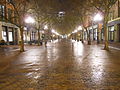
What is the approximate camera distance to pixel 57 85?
221 inches

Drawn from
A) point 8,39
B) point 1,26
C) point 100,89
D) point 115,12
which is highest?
point 115,12

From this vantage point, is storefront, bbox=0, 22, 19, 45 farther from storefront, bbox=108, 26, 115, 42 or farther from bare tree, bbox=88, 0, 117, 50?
storefront, bbox=108, 26, 115, 42

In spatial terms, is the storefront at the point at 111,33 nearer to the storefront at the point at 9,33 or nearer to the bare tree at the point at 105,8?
the bare tree at the point at 105,8

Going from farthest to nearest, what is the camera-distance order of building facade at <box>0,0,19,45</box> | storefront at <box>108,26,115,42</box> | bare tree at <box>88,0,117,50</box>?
storefront at <box>108,26,115,42</box>
building facade at <box>0,0,19,45</box>
bare tree at <box>88,0,117,50</box>

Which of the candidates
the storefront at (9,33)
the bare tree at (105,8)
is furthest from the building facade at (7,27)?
the bare tree at (105,8)

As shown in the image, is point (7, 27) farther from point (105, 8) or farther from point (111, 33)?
point (111, 33)

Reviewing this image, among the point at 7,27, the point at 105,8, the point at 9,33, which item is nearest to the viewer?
the point at 105,8

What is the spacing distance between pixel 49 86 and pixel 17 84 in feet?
4.33

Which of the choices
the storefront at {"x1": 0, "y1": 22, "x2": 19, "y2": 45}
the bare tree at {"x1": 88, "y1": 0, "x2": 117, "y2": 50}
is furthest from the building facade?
the bare tree at {"x1": 88, "y1": 0, "x2": 117, "y2": 50}

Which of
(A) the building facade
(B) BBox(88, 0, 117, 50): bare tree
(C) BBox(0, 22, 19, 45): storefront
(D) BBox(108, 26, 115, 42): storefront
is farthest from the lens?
(D) BBox(108, 26, 115, 42): storefront

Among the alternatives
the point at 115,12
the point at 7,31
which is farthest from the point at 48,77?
the point at 115,12

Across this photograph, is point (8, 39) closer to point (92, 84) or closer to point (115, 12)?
point (115, 12)

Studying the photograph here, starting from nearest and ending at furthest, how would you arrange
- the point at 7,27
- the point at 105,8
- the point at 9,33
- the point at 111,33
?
the point at 105,8 → the point at 7,27 → the point at 9,33 → the point at 111,33

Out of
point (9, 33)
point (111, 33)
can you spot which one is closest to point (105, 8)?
point (111, 33)
